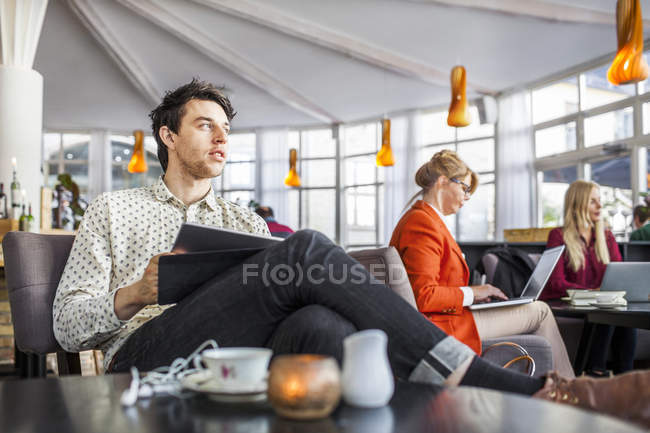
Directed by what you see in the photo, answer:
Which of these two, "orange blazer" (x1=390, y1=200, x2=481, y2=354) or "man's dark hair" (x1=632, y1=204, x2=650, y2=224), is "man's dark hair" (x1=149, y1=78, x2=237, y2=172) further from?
"man's dark hair" (x1=632, y1=204, x2=650, y2=224)

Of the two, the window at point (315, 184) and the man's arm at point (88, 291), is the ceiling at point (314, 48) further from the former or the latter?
the man's arm at point (88, 291)

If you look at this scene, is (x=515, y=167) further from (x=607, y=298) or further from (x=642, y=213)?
(x=607, y=298)

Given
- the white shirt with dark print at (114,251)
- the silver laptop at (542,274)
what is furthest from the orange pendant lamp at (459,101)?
the white shirt with dark print at (114,251)

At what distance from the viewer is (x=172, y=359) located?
4.33ft

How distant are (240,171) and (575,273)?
9.28m

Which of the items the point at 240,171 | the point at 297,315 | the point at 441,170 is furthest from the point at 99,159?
the point at 297,315

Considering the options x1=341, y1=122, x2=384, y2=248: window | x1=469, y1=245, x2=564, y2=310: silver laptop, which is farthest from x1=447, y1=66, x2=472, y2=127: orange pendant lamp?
x1=341, y1=122, x2=384, y2=248: window

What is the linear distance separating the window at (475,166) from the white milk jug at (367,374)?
27.9 feet

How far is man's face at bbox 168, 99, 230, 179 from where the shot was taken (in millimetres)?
1884

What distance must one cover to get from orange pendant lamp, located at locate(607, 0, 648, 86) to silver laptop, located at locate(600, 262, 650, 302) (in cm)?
141

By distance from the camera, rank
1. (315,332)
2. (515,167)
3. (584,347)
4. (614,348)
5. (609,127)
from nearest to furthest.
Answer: (315,332) → (584,347) → (614,348) → (609,127) → (515,167)

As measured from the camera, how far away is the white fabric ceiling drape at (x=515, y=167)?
850 cm

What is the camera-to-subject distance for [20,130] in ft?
18.7

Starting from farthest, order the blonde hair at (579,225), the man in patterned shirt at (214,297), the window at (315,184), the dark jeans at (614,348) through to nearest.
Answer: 1. the window at (315,184)
2. the blonde hair at (579,225)
3. the dark jeans at (614,348)
4. the man in patterned shirt at (214,297)
